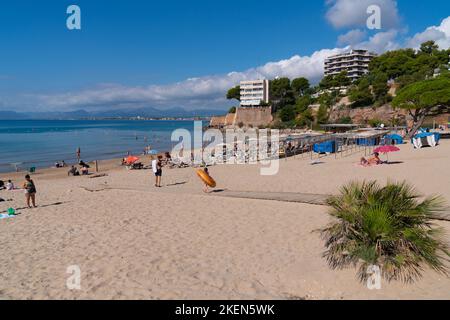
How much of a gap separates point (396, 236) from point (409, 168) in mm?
11541

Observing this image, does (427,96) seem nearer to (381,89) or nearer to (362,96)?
(381,89)

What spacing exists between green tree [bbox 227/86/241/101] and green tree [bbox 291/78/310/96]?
71.7ft

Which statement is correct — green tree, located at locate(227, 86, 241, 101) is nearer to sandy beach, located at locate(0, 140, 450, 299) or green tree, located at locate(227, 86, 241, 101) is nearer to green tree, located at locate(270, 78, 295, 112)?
green tree, located at locate(270, 78, 295, 112)

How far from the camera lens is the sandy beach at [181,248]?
16.8 feet

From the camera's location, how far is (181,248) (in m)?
7.06

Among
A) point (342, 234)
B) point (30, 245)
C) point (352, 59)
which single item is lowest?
point (30, 245)

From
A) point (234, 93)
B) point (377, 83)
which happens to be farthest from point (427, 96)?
point (234, 93)

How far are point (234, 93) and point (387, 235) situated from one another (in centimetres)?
10489

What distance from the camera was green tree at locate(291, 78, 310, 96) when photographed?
90.4 metres

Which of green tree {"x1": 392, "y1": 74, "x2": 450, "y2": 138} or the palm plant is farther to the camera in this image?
green tree {"x1": 392, "y1": 74, "x2": 450, "y2": 138}

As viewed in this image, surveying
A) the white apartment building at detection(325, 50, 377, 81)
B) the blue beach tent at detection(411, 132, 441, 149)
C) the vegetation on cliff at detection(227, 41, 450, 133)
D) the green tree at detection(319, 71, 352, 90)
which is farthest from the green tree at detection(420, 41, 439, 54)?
the blue beach tent at detection(411, 132, 441, 149)

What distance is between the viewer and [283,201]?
1073cm
